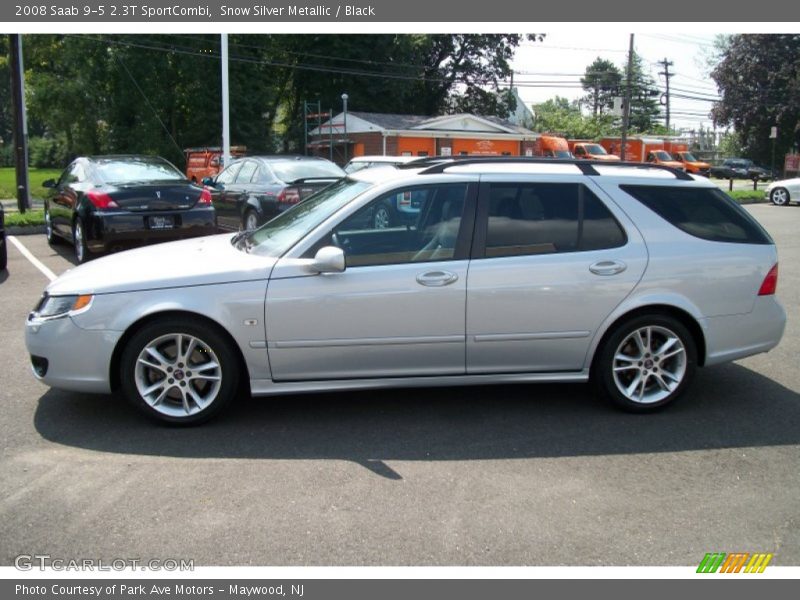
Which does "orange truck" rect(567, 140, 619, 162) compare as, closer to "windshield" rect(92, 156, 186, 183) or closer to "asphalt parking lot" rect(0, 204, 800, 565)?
"windshield" rect(92, 156, 186, 183)

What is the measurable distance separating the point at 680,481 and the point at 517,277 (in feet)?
5.17

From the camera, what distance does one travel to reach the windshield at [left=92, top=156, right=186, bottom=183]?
11.0m

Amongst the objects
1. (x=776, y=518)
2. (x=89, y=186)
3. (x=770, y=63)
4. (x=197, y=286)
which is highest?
(x=770, y=63)

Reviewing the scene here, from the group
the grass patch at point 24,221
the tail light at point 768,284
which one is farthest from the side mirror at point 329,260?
the grass patch at point 24,221

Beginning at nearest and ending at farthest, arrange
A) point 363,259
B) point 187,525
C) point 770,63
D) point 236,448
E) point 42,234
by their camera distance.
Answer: point 187,525
point 236,448
point 363,259
point 42,234
point 770,63

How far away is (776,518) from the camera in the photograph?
3.87 metres

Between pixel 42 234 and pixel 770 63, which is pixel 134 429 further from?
pixel 770 63

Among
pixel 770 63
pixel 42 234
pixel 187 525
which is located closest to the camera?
pixel 187 525

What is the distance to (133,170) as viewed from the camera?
1133cm

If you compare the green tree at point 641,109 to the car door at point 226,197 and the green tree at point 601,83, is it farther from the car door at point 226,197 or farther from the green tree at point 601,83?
the car door at point 226,197

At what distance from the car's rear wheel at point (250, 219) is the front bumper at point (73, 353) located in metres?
7.77

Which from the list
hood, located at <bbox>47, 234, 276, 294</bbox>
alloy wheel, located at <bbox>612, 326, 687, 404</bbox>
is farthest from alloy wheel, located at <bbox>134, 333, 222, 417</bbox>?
alloy wheel, located at <bbox>612, 326, 687, 404</bbox>

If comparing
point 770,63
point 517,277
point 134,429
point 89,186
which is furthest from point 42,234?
point 770,63

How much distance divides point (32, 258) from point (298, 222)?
7.89 m
